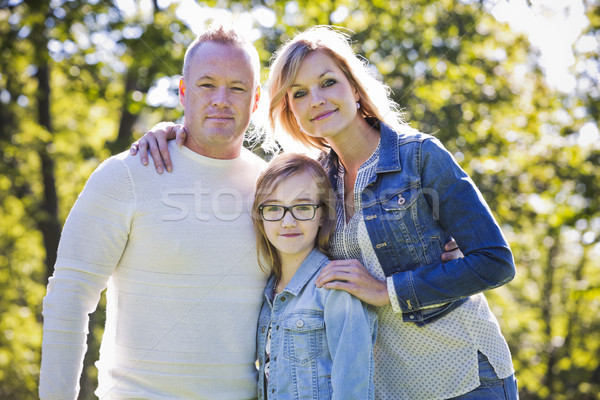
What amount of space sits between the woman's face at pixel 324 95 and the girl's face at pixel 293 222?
341 millimetres

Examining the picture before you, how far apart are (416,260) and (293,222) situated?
0.57 meters

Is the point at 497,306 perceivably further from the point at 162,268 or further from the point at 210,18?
the point at 162,268

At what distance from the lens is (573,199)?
7000 millimetres

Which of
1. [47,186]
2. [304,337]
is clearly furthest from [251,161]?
[47,186]

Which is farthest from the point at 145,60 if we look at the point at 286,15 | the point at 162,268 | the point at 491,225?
the point at 491,225

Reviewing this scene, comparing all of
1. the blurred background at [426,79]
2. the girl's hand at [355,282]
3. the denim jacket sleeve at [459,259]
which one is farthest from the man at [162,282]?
the blurred background at [426,79]

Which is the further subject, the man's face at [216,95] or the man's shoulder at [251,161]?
the man's shoulder at [251,161]

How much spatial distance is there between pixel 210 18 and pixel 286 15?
1004mm

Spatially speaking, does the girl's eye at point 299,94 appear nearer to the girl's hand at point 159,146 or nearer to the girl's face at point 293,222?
the girl's face at point 293,222

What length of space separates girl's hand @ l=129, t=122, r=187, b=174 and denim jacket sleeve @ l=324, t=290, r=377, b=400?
970mm

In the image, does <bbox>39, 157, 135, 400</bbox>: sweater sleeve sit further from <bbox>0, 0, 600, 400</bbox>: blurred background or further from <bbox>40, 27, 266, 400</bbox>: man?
<bbox>0, 0, 600, 400</bbox>: blurred background

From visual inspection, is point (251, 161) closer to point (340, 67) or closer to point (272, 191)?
point (272, 191)

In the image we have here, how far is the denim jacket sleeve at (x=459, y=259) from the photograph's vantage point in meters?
2.21

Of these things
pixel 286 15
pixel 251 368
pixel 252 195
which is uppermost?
pixel 286 15
